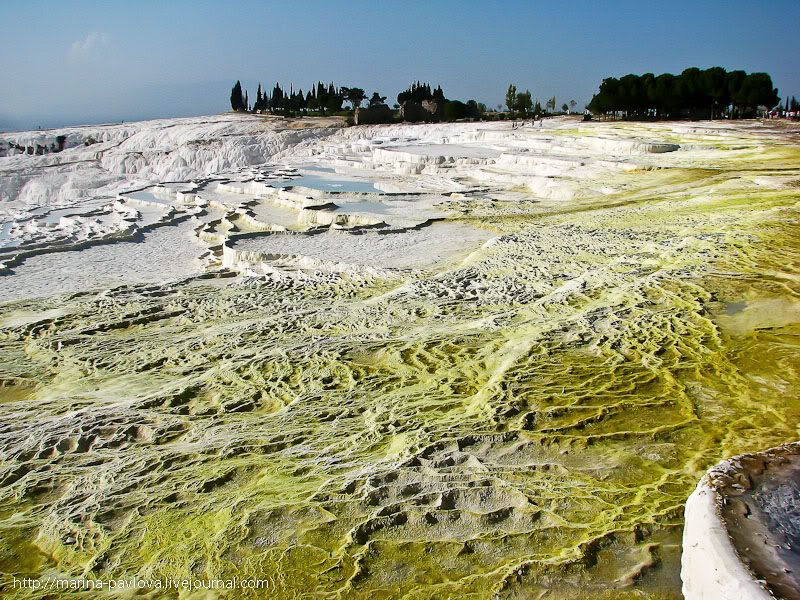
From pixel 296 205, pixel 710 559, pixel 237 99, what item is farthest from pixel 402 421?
pixel 237 99

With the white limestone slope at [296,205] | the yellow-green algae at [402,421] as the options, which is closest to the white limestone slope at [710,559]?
the yellow-green algae at [402,421]

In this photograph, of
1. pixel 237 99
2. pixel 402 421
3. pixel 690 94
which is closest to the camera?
pixel 402 421

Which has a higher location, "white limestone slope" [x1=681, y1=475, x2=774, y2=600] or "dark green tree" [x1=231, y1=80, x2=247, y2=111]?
"dark green tree" [x1=231, y1=80, x2=247, y2=111]

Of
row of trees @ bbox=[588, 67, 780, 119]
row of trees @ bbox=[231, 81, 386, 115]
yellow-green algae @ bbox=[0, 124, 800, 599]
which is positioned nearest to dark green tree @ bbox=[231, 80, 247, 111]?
row of trees @ bbox=[231, 81, 386, 115]

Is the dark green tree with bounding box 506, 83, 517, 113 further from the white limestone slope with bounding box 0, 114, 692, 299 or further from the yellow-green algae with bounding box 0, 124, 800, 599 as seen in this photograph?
the yellow-green algae with bounding box 0, 124, 800, 599

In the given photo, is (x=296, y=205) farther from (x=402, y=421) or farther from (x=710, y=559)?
(x=710, y=559)

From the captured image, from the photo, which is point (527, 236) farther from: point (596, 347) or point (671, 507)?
point (671, 507)
